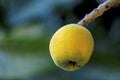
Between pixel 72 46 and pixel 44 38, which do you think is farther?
pixel 44 38

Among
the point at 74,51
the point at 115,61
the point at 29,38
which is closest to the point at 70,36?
the point at 74,51

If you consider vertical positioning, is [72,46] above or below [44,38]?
below

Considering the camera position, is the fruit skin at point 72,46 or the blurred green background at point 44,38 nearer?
the fruit skin at point 72,46

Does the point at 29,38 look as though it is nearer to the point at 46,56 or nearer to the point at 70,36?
the point at 46,56

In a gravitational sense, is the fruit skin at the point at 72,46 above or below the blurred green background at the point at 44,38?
below
